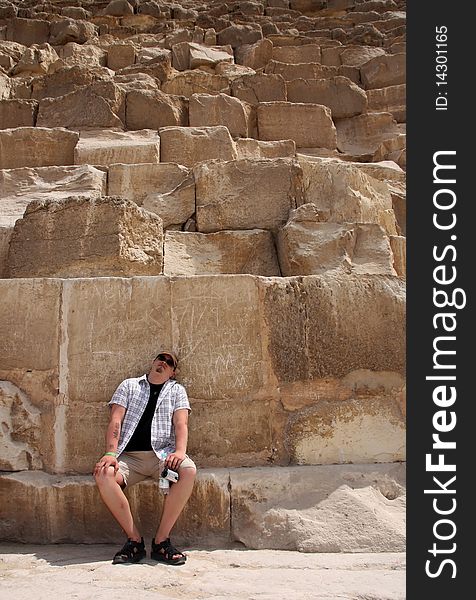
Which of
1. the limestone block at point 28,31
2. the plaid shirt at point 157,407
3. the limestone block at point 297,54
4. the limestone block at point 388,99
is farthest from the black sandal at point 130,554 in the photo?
the limestone block at point 28,31

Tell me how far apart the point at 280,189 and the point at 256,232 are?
0.43 metres

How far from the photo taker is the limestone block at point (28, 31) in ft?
42.8

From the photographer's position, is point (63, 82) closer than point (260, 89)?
Yes

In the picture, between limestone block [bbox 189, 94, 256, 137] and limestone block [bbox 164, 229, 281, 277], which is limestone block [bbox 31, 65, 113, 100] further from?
limestone block [bbox 164, 229, 281, 277]

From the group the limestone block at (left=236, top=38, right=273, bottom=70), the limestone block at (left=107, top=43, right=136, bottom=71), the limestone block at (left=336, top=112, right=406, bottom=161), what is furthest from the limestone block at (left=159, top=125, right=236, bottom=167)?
the limestone block at (left=236, top=38, right=273, bottom=70)

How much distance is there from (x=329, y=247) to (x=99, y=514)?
2.34 m

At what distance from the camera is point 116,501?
3.26 metres

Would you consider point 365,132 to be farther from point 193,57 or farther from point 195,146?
point 193,57

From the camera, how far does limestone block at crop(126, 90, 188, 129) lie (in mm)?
7816

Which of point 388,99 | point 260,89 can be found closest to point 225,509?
point 260,89

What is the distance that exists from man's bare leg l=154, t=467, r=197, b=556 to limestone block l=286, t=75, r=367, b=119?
23.1 ft

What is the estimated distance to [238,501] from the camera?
141 inches

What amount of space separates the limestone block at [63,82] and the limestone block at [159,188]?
11.0ft

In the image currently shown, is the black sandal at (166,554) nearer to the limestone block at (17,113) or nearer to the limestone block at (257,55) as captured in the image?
the limestone block at (17,113)
